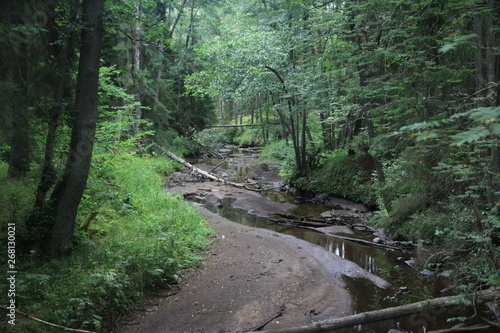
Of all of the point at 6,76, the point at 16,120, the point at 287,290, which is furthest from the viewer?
the point at 287,290

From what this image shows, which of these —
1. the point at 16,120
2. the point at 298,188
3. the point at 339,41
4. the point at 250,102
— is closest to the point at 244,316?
the point at 16,120

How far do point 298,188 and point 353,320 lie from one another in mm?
12544

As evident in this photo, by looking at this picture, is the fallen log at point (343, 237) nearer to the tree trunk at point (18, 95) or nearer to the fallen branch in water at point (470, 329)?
the fallen branch in water at point (470, 329)

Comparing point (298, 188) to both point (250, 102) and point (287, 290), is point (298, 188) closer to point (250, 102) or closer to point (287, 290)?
point (287, 290)

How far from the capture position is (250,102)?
3491 centimetres

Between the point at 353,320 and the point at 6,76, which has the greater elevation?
the point at 6,76

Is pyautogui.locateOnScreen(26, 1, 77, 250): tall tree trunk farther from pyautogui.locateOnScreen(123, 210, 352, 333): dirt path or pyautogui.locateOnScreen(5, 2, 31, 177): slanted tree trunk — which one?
pyautogui.locateOnScreen(123, 210, 352, 333): dirt path

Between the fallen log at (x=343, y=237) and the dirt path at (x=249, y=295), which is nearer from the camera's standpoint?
the dirt path at (x=249, y=295)

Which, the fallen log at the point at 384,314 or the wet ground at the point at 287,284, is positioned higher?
the fallen log at the point at 384,314

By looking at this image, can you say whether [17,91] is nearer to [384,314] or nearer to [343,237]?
[384,314]

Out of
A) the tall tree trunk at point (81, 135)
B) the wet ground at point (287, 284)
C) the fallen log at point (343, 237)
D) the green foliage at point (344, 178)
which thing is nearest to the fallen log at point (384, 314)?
the wet ground at point (287, 284)

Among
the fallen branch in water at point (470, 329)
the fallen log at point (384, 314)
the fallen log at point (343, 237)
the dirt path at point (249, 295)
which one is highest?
the fallen log at point (384, 314)

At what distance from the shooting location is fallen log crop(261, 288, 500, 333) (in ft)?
13.7

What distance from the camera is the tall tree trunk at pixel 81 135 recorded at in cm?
566
